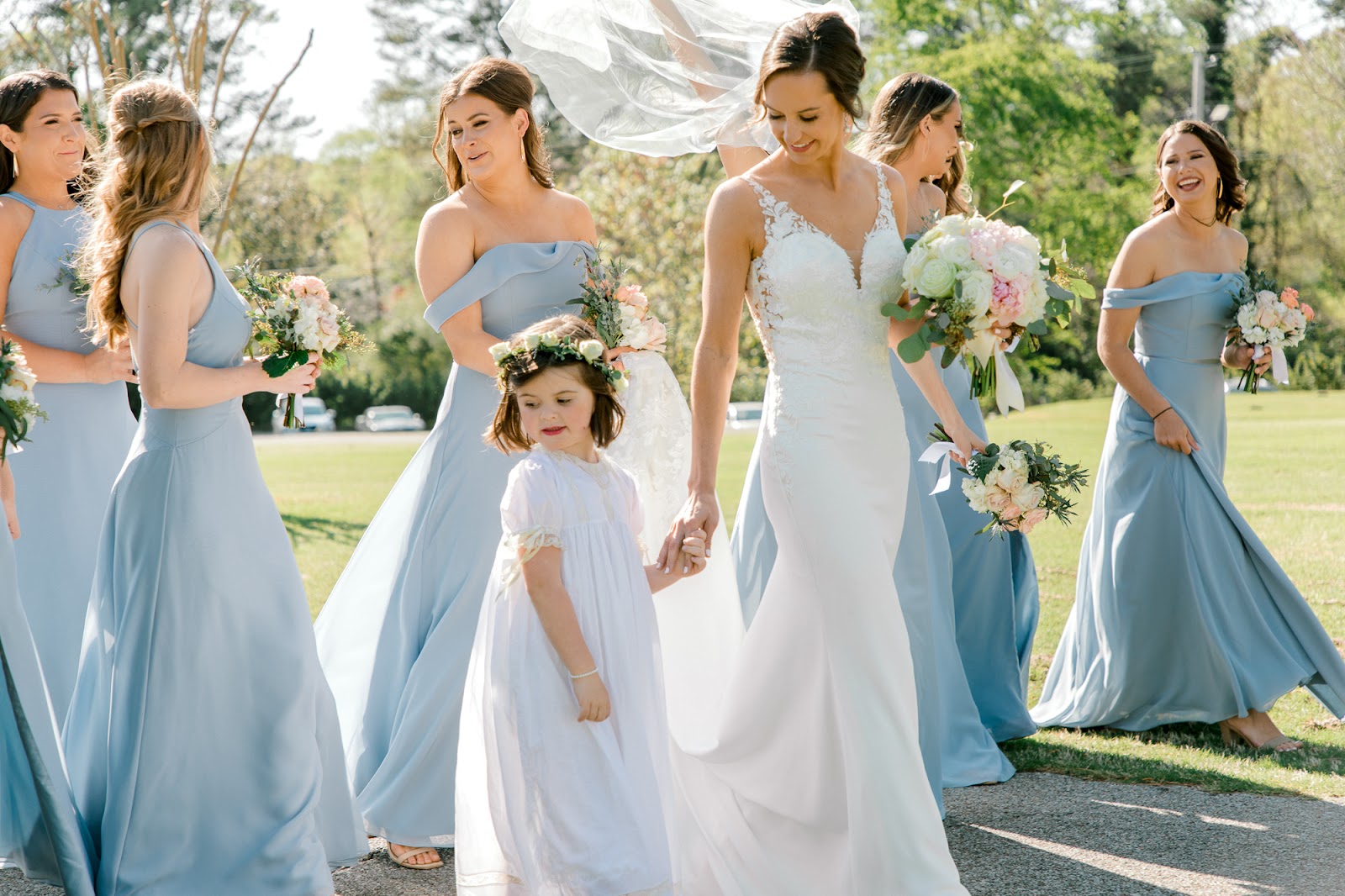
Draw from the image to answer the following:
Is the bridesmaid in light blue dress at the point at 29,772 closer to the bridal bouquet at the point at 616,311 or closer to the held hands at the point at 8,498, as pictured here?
the held hands at the point at 8,498

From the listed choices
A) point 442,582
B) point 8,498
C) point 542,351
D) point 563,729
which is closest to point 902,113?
point 542,351

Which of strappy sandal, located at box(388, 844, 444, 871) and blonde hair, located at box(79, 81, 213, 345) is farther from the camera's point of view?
strappy sandal, located at box(388, 844, 444, 871)

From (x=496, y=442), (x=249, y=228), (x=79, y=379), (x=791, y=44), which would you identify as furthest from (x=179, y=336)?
(x=249, y=228)

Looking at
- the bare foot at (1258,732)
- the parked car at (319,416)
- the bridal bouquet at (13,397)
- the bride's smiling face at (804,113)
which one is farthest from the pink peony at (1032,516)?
the parked car at (319,416)

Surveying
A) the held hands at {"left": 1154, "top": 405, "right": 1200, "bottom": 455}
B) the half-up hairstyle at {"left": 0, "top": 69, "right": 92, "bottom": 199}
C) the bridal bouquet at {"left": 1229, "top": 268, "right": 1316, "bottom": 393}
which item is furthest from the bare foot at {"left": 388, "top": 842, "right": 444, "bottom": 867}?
the bridal bouquet at {"left": 1229, "top": 268, "right": 1316, "bottom": 393}

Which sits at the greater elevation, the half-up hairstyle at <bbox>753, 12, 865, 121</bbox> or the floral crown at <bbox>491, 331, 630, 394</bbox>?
the half-up hairstyle at <bbox>753, 12, 865, 121</bbox>

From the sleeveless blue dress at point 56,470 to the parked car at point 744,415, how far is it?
3146 cm

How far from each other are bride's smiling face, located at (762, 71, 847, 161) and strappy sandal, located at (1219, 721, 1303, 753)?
3735 mm

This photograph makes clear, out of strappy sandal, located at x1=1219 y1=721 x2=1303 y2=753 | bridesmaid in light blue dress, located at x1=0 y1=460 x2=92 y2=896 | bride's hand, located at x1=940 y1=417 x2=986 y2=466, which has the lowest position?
strappy sandal, located at x1=1219 y1=721 x2=1303 y2=753

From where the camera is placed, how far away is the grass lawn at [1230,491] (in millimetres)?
6016

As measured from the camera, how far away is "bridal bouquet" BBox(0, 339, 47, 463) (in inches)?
161

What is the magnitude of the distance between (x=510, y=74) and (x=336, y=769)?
8.73 feet

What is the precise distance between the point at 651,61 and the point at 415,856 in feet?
11.6

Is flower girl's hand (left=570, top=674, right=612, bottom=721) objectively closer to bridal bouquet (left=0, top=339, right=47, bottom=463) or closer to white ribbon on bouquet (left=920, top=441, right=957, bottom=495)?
white ribbon on bouquet (left=920, top=441, right=957, bottom=495)
